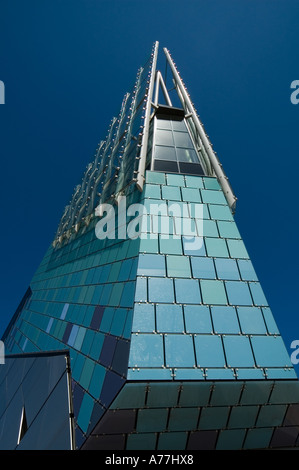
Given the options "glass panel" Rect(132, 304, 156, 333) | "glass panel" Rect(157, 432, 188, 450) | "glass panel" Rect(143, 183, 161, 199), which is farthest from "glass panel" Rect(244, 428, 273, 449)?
"glass panel" Rect(143, 183, 161, 199)

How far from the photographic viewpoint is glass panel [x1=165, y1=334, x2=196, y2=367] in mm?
7172

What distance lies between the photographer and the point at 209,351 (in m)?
7.54

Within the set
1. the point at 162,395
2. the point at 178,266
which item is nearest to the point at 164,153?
the point at 178,266

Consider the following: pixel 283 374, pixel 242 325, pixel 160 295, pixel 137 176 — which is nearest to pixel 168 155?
pixel 137 176

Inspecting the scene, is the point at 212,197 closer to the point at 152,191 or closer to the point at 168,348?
the point at 152,191

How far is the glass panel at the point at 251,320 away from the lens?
8242mm

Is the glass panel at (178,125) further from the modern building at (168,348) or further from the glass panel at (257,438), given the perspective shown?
the glass panel at (257,438)

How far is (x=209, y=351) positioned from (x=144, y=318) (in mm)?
2367

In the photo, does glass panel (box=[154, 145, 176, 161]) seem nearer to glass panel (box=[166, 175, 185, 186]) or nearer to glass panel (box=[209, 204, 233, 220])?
glass panel (box=[166, 175, 185, 186])

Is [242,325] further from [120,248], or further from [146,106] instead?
[146,106]

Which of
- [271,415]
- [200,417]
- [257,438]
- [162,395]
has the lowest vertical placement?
[257,438]

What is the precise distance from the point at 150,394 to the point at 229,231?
7810 millimetres

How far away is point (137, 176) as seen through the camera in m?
13.6

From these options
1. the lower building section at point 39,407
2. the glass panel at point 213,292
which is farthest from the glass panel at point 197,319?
the lower building section at point 39,407
